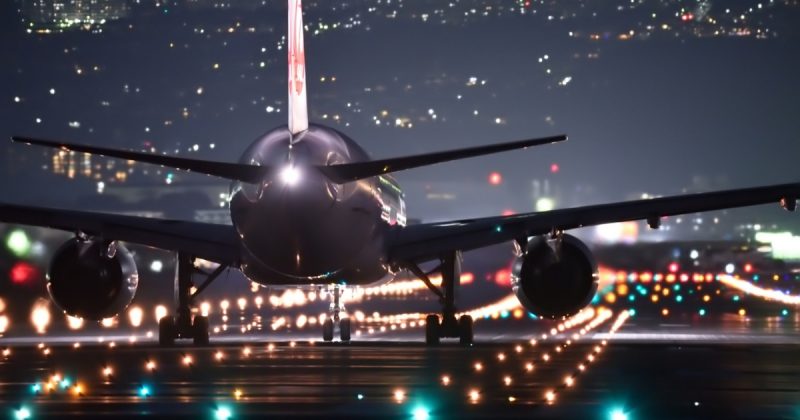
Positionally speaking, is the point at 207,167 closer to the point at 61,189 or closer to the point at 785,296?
the point at 785,296

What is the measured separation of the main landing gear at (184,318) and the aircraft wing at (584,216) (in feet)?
15.0

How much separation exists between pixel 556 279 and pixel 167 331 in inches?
354

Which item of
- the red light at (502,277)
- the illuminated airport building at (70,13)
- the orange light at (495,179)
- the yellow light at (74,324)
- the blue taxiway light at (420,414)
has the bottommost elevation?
the blue taxiway light at (420,414)

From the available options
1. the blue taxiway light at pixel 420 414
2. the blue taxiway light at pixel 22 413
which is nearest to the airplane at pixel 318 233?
the blue taxiway light at pixel 22 413

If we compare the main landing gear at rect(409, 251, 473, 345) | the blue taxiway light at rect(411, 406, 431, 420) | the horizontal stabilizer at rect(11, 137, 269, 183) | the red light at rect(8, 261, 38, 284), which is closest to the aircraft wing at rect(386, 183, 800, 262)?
the main landing gear at rect(409, 251, 473, 345)

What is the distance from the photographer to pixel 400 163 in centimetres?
3209

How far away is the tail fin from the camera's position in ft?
113

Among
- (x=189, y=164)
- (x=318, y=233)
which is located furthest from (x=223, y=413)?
(x=318, y=233)

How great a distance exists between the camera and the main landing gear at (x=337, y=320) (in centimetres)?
3903

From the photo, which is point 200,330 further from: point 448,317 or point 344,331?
point 448,317

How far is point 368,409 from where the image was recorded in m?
20.7

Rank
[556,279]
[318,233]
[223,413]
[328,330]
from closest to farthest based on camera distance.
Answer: [223,413] < [318,233] < [556,279] < [328,330]

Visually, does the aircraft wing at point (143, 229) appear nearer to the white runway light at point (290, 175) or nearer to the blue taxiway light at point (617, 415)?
the white runway light at point (290, 175)

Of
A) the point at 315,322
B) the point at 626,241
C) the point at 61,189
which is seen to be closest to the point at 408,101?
the point at 61,189
